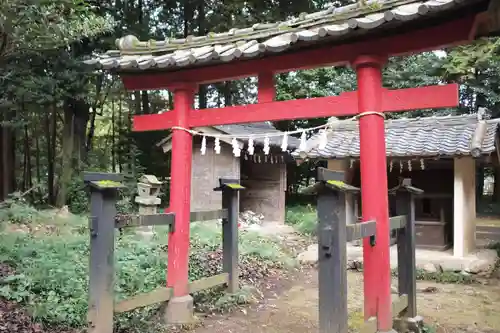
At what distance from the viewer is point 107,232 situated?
4.75 m

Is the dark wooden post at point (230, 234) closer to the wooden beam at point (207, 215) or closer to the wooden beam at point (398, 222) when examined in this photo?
the wooden beam at point (207, 215)

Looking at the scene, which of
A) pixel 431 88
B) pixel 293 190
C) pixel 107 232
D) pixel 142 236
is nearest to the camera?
pixel 431 88

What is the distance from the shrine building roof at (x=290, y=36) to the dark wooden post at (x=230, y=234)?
2.17 m

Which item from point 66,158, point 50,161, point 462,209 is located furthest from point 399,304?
point 50,161

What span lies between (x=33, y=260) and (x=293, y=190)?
1648cm

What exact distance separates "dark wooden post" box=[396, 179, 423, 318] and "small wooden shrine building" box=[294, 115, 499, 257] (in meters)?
3.81

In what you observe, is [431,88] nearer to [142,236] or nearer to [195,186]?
[142,236]

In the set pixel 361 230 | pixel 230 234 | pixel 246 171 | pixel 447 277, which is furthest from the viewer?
pixel 246 171

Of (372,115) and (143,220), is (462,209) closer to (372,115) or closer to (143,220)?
(372,115)

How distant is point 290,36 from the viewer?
15.5 feet

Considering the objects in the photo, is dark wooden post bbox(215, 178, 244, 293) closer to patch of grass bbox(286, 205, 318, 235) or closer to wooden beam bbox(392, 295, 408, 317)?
wooden beam bbox(392, 295, 408, 317)

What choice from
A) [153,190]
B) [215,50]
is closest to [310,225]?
[153,190]

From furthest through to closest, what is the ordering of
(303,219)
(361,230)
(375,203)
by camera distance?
(303,219)
(375,203)
(361,230)

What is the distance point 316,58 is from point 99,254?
327 cm
